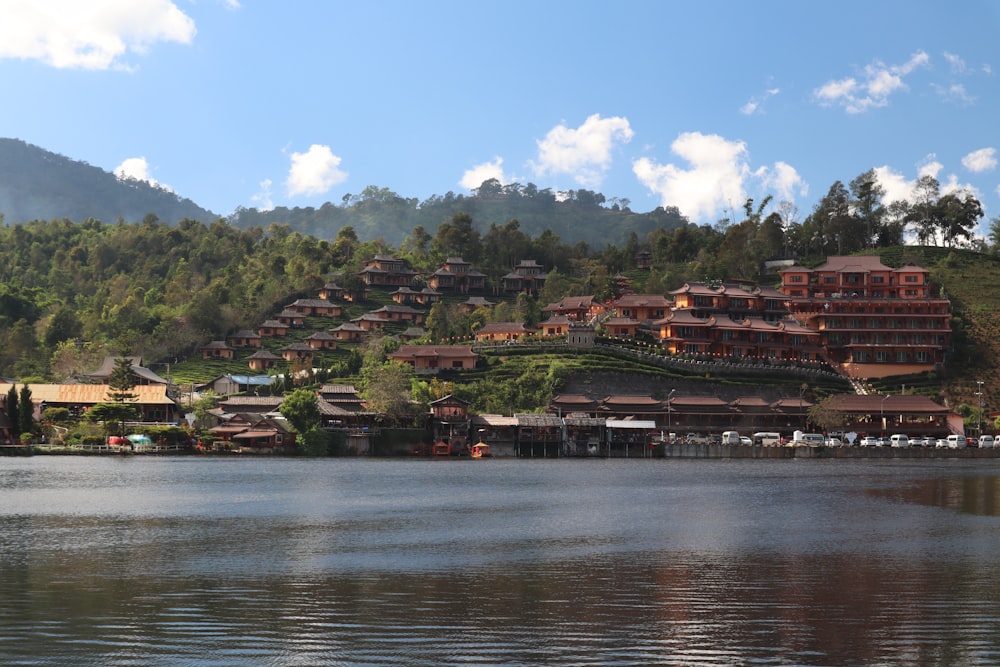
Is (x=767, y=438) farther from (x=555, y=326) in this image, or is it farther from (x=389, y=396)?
(x=389, y=396)

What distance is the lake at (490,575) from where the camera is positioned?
25953 millimetres

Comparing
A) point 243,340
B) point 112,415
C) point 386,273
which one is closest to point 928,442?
point 112,415

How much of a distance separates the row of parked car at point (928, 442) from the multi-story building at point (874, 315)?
22.7 m

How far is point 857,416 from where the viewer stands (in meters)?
123

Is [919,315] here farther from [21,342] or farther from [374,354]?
[21,342]

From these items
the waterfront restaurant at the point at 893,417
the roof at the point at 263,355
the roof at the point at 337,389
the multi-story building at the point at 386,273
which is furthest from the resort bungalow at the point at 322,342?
the waterfront restaurant at the point at 893,417

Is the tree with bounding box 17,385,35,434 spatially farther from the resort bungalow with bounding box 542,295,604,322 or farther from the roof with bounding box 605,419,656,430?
the resort bungalow with bounding box 542,295,604,322

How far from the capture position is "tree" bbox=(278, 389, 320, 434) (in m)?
106

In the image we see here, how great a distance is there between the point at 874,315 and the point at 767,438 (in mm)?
33455

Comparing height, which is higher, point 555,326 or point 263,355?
point 555,326

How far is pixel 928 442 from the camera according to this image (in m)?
119

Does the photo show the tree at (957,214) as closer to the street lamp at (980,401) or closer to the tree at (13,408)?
the street lamp at (980,401)

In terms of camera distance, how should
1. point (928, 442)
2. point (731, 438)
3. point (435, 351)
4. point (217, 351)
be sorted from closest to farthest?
point (731, 438) → point (928, 442) → point (435, 351) → point (217, 351)

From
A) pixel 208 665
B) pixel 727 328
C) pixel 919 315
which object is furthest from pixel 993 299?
pixel 208 665
